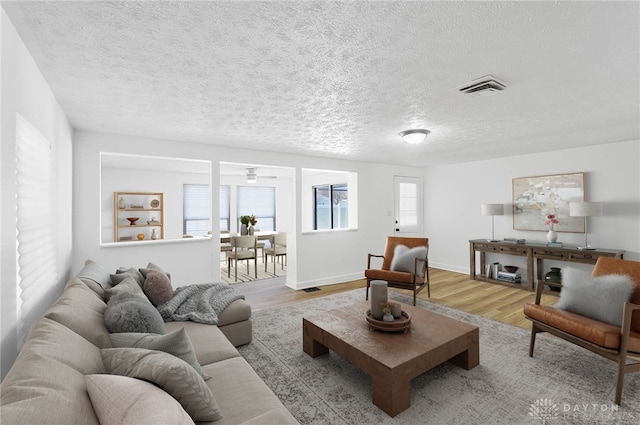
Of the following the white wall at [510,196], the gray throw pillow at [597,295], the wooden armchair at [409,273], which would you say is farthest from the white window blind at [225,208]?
the gray throw pillow at [597,295]

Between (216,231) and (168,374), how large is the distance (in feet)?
10.7

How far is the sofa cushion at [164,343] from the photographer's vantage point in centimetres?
146

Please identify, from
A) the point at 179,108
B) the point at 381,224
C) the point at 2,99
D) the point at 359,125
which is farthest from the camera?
the point at 381,224

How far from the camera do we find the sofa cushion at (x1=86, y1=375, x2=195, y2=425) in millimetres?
911

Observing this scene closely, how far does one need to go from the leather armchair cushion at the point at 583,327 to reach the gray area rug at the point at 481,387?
15.2 inches

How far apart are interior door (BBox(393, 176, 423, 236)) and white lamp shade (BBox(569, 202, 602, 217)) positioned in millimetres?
2964

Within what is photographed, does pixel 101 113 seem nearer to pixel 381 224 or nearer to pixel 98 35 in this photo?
pixel 98 35

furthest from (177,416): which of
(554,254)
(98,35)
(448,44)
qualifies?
(554,254)

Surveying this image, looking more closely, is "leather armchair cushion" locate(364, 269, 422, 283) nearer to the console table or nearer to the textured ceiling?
the textured ceiling

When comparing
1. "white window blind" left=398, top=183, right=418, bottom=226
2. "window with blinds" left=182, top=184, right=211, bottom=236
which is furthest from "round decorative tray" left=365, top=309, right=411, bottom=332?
"window with blinds" left=182, top=184, right=211, bottom=236

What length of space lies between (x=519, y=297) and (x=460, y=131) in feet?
9.21

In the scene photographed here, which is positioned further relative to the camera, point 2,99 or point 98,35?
point 98,35

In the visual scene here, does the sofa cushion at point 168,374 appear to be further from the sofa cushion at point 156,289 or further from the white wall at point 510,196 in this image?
the white wall at point 510,196

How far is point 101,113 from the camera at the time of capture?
2.94 meters
